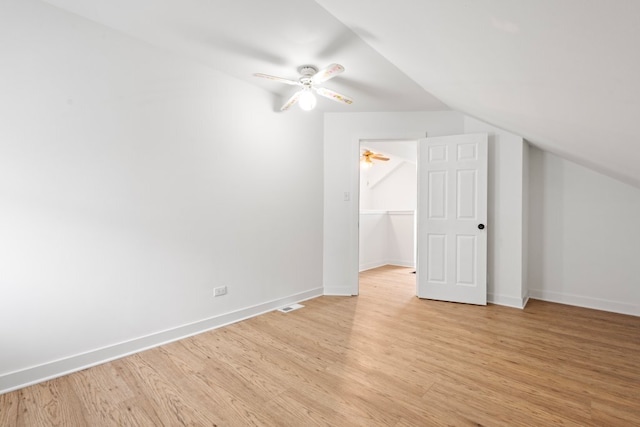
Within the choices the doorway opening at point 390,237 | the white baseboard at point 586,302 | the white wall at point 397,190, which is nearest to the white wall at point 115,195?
the doorway opening at point 390,237

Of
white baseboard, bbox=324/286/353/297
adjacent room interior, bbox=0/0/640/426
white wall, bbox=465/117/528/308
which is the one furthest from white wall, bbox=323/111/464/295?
white wall, bbox=465/117/528/308

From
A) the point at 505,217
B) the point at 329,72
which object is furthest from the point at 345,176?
the point at 505,217

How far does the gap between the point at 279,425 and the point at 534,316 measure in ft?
9.75

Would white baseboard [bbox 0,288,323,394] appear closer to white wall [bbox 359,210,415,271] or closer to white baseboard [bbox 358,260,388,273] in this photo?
white baseboard [bbox 358,260,388,273]

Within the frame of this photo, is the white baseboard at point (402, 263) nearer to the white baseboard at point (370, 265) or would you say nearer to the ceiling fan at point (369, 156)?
the white baseboard at point (370, 265)

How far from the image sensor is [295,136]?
3562 mm

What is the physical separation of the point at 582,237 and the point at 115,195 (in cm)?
493

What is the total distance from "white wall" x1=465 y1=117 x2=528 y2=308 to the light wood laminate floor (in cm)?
56

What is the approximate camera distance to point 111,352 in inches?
84.9

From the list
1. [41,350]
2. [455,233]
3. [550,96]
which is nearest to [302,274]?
[455,233]

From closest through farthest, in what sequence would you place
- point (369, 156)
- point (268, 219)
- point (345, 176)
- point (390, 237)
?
point (268, 219) → point (345, 176) → point (369, 156) → point (390, 237)

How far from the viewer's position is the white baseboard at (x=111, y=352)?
1816 mm

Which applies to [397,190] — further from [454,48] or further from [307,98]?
[454,48]

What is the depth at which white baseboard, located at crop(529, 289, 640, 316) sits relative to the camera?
323 cm
